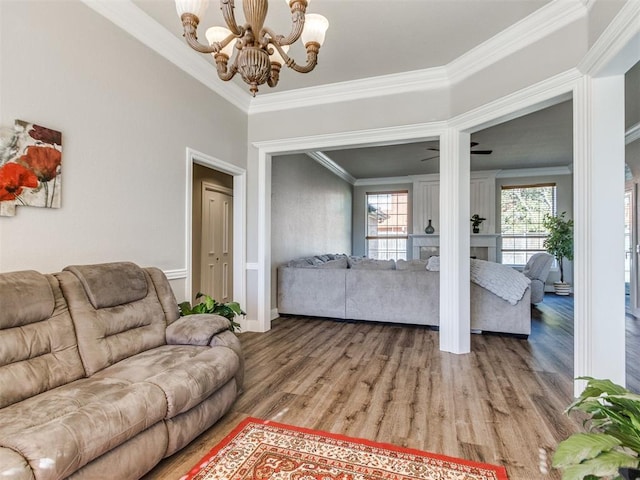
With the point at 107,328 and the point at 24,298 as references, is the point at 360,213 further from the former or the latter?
the point at 24,298

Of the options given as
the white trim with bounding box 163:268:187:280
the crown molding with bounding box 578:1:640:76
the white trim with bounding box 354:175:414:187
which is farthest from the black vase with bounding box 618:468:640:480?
the white trim with bounding box 354:175:414:187

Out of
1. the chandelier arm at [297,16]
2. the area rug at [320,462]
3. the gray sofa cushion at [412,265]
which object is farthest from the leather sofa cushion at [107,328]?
the gray sofa cushion at [412,265]

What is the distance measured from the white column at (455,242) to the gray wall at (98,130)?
2.71m

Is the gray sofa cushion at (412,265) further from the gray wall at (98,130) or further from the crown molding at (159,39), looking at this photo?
the crown molding at (159,39)

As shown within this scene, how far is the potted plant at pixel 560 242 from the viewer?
6961 millimetres

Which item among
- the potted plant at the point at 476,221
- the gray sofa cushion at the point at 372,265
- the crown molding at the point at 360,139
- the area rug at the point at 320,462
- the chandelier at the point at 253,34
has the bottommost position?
the area rug at the point at 320,462

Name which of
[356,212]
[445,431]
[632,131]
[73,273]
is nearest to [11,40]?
[73,273]

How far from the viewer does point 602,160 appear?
228cm

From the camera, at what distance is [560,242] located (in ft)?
23.0

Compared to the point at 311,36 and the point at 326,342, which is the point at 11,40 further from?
the point at 326,342

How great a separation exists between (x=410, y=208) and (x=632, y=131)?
4.82m

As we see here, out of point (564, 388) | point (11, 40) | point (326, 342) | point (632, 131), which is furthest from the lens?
point (632, 131)

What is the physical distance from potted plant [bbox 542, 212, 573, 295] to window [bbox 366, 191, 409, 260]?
3.22 m

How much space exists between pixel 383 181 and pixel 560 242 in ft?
14.2
